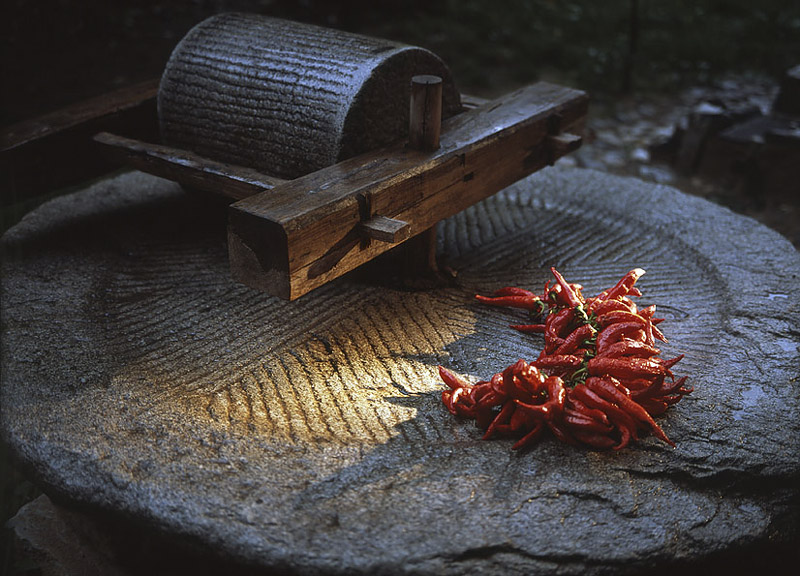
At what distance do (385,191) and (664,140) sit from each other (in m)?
4.50

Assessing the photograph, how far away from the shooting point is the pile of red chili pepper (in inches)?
102

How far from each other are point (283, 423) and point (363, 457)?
12.9 inches

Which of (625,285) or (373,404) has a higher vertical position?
(625,285)

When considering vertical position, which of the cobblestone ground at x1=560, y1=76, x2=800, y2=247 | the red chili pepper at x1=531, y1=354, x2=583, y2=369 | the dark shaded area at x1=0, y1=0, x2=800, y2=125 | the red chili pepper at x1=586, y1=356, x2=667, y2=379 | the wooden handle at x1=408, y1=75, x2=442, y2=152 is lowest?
the cobblestone ground at x1=560, y1=76, x2=800, y2=247

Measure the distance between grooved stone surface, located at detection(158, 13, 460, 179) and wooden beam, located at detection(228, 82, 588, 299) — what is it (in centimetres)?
19

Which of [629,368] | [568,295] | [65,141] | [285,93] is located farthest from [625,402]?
[65,141]

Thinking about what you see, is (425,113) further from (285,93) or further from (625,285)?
(625,285)

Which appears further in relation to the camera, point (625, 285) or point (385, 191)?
point (625, 285)

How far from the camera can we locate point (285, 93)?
11.1ft

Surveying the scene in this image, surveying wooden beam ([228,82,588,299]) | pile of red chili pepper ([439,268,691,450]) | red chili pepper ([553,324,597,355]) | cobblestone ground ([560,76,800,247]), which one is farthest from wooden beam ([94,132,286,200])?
cobblestone ground ([560,76,800,247])

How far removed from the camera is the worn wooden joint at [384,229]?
280 centimetres

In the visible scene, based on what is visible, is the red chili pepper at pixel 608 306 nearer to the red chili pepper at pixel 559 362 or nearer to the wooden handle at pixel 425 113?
the red chili pepper at pixel 559 362

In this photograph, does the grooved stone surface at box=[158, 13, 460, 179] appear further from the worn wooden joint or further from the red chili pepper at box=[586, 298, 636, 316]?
the red chili pepper at box=[586, 298, 636, 316]

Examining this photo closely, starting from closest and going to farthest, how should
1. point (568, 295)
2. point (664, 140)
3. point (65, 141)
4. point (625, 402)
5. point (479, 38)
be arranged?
point (625, 402) → point (568, 295) → point (65, 141) → point (664, 140) → point (479, 38)
